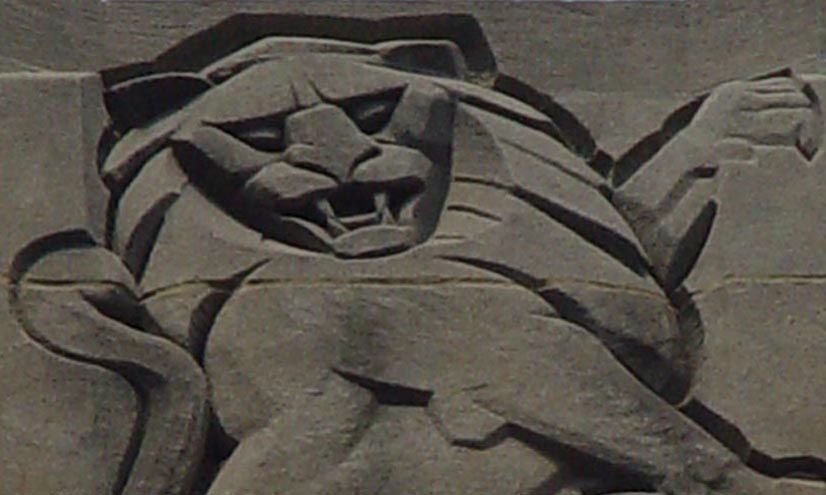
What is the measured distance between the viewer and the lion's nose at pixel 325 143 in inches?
408

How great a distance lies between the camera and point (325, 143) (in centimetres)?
1040

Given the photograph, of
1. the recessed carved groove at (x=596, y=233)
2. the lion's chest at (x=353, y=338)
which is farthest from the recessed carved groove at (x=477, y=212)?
the lion's chest at (x=353, y=338)

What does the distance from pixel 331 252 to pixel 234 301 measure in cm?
26

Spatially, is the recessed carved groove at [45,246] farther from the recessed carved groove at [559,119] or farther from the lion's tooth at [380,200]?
the recessed carved groove at [559,119]

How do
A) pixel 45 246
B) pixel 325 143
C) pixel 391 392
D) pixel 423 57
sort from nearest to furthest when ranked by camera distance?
pixel 391 392, pixel 45 246, pixel 325 143, pixel 423 57

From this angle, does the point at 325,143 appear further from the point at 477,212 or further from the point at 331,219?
the point at 477,212

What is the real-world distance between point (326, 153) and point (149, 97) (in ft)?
1.61

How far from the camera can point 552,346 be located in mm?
10180

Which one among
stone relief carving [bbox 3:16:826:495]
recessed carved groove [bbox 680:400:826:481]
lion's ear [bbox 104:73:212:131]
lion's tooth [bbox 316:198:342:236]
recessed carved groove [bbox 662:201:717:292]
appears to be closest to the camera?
stone relief carving [bbox 3:16:826:495]

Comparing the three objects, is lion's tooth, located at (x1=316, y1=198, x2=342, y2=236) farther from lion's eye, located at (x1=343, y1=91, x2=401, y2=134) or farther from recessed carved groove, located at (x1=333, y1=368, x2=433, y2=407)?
recessed carved groove, located at (x1=333, y1=368, x2=433, y2=407)

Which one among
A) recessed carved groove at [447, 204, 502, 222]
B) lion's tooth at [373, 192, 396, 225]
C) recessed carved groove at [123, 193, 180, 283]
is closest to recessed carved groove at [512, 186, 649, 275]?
recessed carved groove at [447, 204, 502, 222]

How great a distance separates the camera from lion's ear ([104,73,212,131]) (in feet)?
34.6

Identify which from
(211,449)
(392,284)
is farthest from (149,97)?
(211,449)

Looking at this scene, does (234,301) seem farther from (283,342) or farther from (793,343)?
(793,343)
